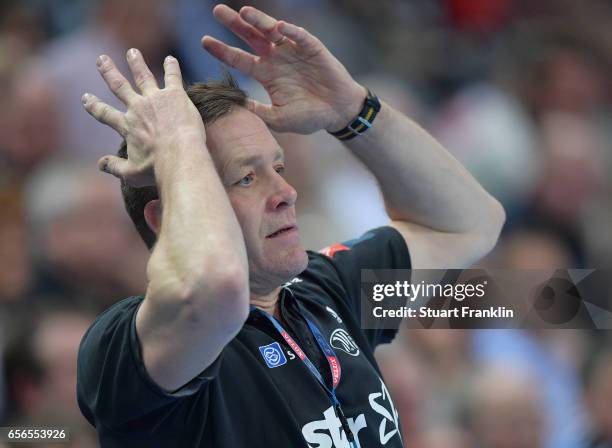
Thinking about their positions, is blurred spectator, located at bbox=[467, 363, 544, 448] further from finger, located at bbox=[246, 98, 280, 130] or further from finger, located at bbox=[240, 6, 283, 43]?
finger, located at bbox=[240, 6, 283, 43]

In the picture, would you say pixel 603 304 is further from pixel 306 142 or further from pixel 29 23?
pixel 29 23

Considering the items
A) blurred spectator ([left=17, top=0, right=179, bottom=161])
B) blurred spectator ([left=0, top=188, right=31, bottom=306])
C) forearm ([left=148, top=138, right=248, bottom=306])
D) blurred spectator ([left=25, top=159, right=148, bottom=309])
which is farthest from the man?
blurred spectator ([left=17, top=0, right=179, bottom=161])

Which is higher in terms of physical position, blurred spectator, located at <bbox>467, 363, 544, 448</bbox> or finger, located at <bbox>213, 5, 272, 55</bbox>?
finger, located at <bbox>213, 5, 272, 55</bbox>

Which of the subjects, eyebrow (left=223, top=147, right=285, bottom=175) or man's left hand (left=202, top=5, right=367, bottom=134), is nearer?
eyebrow (left=223, top=147, right=285, bottom=175)

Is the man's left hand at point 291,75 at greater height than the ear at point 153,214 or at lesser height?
greater

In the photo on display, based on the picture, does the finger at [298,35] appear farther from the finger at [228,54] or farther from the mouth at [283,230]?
the mouth at [283,230]

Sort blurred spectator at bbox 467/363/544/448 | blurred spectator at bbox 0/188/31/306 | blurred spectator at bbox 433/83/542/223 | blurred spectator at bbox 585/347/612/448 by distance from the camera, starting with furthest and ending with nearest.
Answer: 1. blurred spectator at bbox 433/83/542/223
2. blurred spectator at bbox 585/347/612/448
3. blurred spectator at bbox 467/363/544/448
4. blurred spectator at bbox 0/188/31/306

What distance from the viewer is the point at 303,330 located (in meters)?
2.19

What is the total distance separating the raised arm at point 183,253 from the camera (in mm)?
1613

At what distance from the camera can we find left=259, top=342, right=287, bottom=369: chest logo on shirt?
2016 millimetres

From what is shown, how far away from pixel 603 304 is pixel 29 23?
9.74 ft

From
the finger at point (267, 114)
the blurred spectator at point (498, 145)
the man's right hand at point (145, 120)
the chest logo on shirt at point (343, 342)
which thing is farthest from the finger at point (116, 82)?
the blurred spectator at point (498, 145)

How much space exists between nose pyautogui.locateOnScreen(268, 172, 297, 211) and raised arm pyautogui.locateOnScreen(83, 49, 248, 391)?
13.3 inches

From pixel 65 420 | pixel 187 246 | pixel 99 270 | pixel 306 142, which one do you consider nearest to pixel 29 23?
pixel 306 142
